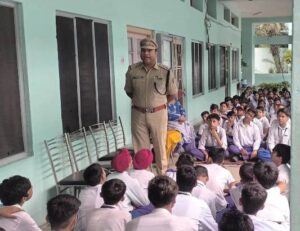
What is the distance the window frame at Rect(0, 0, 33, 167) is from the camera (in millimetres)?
4055

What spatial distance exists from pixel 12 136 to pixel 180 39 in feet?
20.4

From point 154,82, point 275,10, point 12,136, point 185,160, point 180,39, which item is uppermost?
point 275,10

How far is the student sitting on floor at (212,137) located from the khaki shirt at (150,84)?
180 cm

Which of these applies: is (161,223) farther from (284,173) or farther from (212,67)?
(212,67)

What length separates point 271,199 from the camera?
10.2 ft

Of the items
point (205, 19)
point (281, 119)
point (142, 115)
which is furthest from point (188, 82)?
point (142, 115)

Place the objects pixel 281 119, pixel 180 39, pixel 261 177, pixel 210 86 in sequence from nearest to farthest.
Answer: pixel 261 177, pixel 281 119, pixel 180 39, pixel 210 86

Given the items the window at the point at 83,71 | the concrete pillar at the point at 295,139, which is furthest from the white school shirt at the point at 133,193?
the concrete pillar at the point at 295,139

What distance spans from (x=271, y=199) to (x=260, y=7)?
581 inches

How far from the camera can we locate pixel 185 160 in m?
4.05

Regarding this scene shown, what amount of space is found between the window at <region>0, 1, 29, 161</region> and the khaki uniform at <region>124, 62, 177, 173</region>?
1.10m

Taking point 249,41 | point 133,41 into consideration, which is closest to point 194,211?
point 133,41

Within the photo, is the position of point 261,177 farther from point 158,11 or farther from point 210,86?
point 210,86

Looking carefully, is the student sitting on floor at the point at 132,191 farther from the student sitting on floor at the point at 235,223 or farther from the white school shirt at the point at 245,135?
the white school shirt at the point at 245,135
